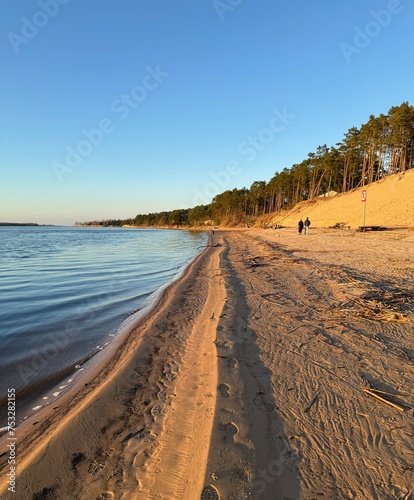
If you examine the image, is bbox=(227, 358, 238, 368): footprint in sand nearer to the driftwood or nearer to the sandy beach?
the sandy beach

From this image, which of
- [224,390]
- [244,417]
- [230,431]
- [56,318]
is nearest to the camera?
[230,431]

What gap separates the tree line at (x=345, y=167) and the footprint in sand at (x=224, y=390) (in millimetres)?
Answer: 58409

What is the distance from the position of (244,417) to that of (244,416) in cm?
2

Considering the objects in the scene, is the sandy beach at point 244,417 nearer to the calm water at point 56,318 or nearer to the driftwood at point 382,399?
the driftwood at point 382,399

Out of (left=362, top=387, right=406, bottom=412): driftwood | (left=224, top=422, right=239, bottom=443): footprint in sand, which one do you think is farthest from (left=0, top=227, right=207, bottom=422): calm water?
(left=362, top=387, right=406, bottom=412): driftwood

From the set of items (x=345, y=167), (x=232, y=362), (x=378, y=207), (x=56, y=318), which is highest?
(x=345, y=167)

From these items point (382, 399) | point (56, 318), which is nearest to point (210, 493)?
point (382, 399)

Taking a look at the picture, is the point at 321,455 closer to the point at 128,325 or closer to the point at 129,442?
the point at 129,442

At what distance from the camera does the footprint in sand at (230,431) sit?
286cm

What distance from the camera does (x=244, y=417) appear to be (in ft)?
10.5

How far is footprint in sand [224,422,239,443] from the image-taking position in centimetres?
286

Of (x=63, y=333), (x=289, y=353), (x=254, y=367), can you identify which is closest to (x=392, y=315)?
(x=289, y=353)

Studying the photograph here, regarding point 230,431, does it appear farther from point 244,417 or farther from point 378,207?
point 378,207

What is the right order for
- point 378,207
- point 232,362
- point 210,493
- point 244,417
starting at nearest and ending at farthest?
point 210,493, point 244,417, point 232,362, point 378,207
